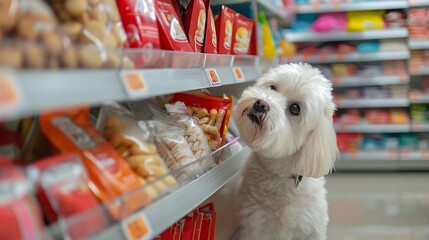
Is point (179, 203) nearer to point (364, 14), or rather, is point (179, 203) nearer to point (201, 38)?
point (201, 38)

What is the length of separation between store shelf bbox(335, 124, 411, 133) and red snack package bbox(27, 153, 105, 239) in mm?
4238

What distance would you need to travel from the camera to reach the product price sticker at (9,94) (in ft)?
1.97

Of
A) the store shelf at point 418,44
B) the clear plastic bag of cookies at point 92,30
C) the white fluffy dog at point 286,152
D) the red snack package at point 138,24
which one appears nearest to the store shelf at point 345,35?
the store shelf at point 418,44

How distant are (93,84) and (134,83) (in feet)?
0.54

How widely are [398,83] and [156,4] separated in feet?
13.2

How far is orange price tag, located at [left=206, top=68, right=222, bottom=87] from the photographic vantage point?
4.97ft

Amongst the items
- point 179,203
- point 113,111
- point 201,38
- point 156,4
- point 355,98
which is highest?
point 156,4

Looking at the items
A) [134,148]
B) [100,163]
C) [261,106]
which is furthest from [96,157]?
[261,106]

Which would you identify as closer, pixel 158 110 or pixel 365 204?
pixel 158 110

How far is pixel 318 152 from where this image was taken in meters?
1.69

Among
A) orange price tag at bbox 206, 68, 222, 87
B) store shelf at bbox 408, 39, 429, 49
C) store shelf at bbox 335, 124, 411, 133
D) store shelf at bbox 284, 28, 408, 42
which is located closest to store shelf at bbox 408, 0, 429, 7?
store shelf at bbox 284, 28, 408, 42

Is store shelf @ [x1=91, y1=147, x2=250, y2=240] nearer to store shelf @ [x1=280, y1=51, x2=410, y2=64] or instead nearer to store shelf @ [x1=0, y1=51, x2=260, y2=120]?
store shelf @ [x1=0, y1=51, x2=260, y2=120]

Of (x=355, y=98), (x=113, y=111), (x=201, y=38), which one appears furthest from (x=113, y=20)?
(x=355, y=98)

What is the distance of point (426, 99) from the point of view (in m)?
4.57
